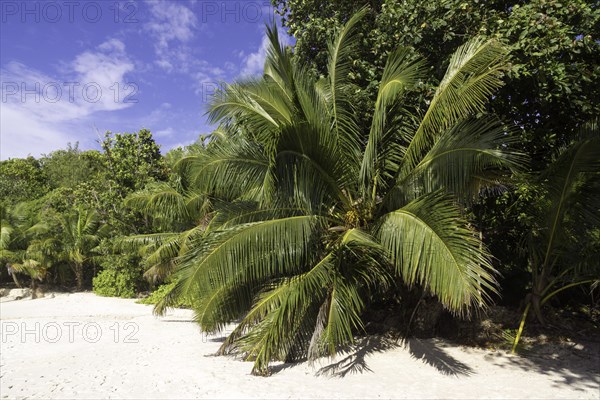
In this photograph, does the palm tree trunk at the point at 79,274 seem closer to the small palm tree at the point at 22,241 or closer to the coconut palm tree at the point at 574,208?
the small palm tree at the point at 22,241

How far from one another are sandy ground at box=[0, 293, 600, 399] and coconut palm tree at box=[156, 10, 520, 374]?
48 centimetres

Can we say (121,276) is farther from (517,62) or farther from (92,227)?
(517,62)

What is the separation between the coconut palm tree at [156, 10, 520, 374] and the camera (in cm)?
527

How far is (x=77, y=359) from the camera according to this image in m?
7.13

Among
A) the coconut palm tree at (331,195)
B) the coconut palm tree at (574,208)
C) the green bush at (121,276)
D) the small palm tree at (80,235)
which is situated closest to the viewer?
the coconut palm tree at (331,195)

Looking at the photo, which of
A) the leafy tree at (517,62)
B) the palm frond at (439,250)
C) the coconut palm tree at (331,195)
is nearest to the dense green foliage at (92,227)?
the coconut palm tree at (331,195)

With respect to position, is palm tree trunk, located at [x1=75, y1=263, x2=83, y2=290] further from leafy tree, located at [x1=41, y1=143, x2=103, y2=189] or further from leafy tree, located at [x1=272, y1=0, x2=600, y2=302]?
leafy tree, located at [x1=272, y1=0, x2=600, y2=302]

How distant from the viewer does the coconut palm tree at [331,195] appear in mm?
5270

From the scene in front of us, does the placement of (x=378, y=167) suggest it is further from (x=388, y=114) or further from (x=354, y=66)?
(x=354, y=66)

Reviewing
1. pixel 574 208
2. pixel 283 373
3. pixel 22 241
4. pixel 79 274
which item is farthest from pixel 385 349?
pixel 22 241

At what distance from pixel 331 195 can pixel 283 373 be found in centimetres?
282

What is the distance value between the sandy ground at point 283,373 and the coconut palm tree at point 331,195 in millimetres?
480

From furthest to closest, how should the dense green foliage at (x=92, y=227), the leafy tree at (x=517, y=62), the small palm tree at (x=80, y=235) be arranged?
1. the small palm tree at (x=80, y=235)
2. the dense green foliage at (x=92, y=227)
3. the leafy tree at (x=517, y=62)

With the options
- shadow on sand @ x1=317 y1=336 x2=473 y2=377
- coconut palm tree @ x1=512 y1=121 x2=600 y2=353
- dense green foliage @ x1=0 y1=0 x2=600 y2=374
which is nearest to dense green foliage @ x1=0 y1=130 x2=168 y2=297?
dense green foliage @ x1=0 y1=0 x2=600 y2=374
